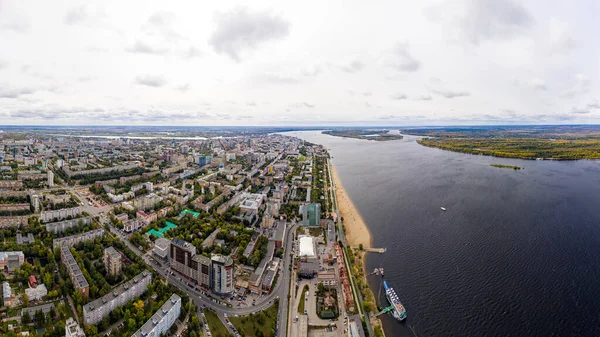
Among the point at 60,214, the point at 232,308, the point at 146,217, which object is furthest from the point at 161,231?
the point at 232,308

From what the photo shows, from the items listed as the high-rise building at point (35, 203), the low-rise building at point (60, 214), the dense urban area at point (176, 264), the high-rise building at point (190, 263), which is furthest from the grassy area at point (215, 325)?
the high-rise building at point (35, 203)

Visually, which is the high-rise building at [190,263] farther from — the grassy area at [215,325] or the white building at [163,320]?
the white building at [163,320]

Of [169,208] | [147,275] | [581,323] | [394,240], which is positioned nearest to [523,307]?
[581,323]

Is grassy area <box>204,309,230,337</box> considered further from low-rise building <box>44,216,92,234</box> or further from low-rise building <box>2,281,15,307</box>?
low-rise building <box>44,216,92,234</box>

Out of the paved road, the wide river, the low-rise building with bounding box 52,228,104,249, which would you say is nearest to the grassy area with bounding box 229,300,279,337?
the paved road

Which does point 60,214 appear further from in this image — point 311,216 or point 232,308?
point 311,216

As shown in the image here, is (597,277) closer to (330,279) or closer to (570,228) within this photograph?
(570,228)
